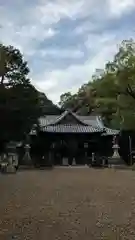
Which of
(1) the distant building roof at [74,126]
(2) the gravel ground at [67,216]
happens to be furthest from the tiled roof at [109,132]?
(2) the gravel ground at [67,216]

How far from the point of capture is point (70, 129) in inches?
1774

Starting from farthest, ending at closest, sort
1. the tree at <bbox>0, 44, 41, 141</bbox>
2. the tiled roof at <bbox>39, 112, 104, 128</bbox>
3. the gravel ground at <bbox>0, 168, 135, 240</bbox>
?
the tiled roof at <bbox>39, 112, 104, 128</bbox>, the tree at <bbox>0, 44, 41, 141</bbox>, the gravel ground at <bbox>0, 168, 135, 240</bbox>

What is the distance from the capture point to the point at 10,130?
110ft

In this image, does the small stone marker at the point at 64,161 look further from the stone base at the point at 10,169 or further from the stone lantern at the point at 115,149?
the stone base at the point at 10,169

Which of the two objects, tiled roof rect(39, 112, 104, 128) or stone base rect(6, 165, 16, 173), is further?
tiled roof rect(39, 112, 104, 128)

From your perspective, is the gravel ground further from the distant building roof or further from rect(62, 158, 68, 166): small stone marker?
the distant building roof

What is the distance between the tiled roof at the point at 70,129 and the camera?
4441 cm

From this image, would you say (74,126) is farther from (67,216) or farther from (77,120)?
(67,216)

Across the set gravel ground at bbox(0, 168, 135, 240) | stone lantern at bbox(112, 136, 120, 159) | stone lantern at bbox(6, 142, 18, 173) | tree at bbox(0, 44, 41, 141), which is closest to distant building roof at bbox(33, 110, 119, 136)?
stone lantern at bbox(112, 136, 120, 159)

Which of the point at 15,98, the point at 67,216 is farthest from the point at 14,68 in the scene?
the point at 67,216

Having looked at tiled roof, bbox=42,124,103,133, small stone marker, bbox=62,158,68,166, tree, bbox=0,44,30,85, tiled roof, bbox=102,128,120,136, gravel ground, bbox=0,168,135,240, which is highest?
tree, bbox=0,44,30,85

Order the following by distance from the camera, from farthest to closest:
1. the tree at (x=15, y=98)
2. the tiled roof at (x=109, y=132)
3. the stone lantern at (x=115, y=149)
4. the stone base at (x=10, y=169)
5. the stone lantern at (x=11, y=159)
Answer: the tiled roof at (x=109, y=132)
the stone lantern at (x=115, y=149)
the tree at (x=15, y=98)
the stone lantern at (x=11, y=159)
the stone base at (x=10, y=169)

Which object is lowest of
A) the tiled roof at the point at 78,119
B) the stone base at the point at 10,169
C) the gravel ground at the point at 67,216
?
the gravel ground at the point at 67,216

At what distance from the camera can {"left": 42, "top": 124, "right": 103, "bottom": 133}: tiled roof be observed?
4441cm
